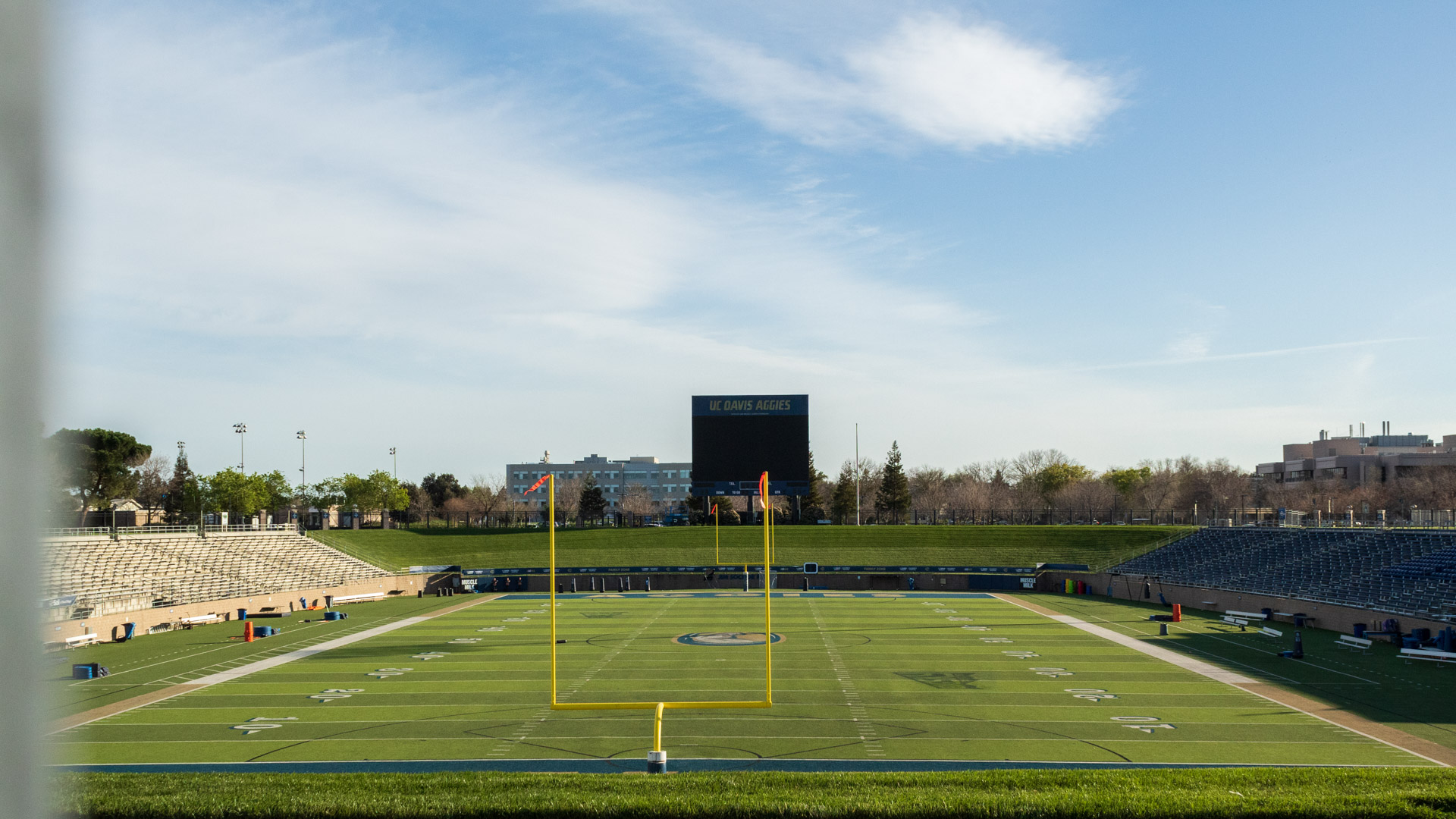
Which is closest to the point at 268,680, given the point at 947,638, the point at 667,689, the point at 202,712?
the point at 202,712

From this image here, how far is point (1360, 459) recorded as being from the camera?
11094cm

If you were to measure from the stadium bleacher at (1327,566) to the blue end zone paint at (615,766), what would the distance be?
2094cm

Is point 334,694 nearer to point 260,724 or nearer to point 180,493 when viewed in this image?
point 260,724

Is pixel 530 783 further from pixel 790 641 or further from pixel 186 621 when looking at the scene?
pixel 186 621

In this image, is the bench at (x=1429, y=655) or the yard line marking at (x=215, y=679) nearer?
the yard line marking at (x=215, y=679)

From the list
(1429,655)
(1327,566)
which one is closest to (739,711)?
(1429,655)

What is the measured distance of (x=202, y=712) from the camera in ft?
68.9

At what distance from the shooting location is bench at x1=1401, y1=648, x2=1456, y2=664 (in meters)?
26.7

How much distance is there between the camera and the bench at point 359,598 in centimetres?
4694

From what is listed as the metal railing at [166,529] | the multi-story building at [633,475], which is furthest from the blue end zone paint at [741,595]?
the multi-story building at [633,475]

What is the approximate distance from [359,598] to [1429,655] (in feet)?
139

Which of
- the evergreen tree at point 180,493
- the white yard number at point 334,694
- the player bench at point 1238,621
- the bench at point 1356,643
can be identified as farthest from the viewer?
the evergreen tree at point 180,493

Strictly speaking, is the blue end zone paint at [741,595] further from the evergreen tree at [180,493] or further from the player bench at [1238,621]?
the evergreen tree at [180,493]

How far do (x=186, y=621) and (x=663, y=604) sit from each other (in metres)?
19.0
